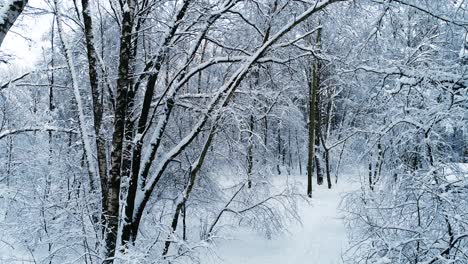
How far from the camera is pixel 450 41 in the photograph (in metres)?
5.29

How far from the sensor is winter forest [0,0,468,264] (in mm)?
4746

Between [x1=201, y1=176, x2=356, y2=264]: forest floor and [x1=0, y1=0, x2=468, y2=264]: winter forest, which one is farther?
[x1=201, y1=176, x2=356, y2=264]: forest floor

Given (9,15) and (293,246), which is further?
(293,246)

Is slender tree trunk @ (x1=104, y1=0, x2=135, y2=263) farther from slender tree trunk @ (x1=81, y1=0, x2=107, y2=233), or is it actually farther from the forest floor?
the forest floor

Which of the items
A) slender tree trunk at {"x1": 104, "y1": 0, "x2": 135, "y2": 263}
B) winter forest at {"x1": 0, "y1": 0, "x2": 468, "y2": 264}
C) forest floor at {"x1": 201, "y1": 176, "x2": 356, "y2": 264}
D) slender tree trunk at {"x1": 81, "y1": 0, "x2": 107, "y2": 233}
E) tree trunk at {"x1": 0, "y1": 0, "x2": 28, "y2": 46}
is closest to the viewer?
tree trunk at {"x1": 0, "y1": 0, "x2": 28, "y2": 46}

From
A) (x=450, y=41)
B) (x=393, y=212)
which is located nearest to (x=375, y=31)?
(x=450, y=41)

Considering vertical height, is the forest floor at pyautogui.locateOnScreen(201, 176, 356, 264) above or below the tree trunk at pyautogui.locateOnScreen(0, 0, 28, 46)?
below

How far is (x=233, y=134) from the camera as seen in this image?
9.99 metres

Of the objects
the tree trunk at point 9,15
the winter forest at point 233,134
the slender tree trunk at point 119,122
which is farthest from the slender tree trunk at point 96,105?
the tree trunk at point 9,15

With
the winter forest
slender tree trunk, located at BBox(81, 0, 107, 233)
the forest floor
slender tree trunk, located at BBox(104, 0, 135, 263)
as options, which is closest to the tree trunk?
the winter forest

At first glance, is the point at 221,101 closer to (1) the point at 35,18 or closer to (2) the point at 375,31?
(2) the point at 375,31

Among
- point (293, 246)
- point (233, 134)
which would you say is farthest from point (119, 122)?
point (293, 246)

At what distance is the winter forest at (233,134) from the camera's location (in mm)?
4746

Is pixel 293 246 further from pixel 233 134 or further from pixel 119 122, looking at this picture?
pixel 119 122
